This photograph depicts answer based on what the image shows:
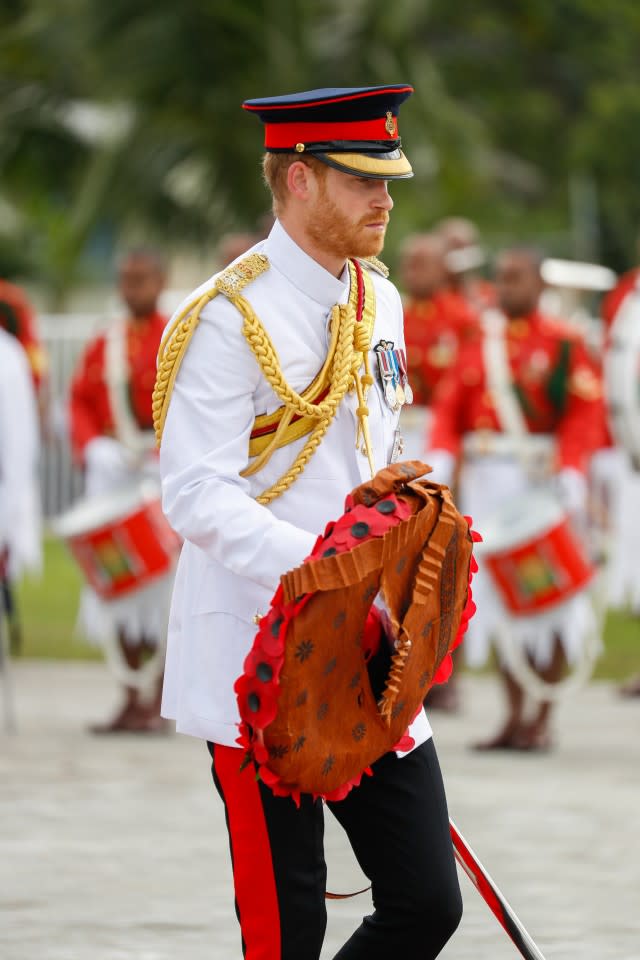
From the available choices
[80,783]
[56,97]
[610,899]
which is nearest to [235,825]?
[610,899]

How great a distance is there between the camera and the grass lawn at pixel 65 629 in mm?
12230

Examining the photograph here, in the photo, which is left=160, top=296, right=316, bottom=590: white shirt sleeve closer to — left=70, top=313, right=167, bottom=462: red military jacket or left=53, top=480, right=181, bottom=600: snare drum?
left=53, top=480, right=181, bottom=600: snare drum

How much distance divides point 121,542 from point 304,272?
5170 millimetres

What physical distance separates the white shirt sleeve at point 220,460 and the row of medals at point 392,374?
303 mm

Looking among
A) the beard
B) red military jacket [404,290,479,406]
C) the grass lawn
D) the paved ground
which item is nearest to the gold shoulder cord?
the beard

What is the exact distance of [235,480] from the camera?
4.04m

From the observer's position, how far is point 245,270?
13.9 feet

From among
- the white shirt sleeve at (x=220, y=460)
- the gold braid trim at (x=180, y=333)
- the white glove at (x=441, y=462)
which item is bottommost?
the white glove at (x=441, y=462)

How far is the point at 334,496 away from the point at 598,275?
1056cm

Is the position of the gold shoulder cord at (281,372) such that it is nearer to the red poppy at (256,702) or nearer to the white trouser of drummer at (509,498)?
the red poppy at (256,702)

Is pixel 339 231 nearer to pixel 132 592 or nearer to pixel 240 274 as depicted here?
pixel 240 274

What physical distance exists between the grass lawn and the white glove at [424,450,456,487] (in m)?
2.29

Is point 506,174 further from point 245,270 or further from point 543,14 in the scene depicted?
point 245,270

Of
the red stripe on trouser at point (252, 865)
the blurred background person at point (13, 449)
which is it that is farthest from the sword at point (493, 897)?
the blurred background person at point (13, 449)
